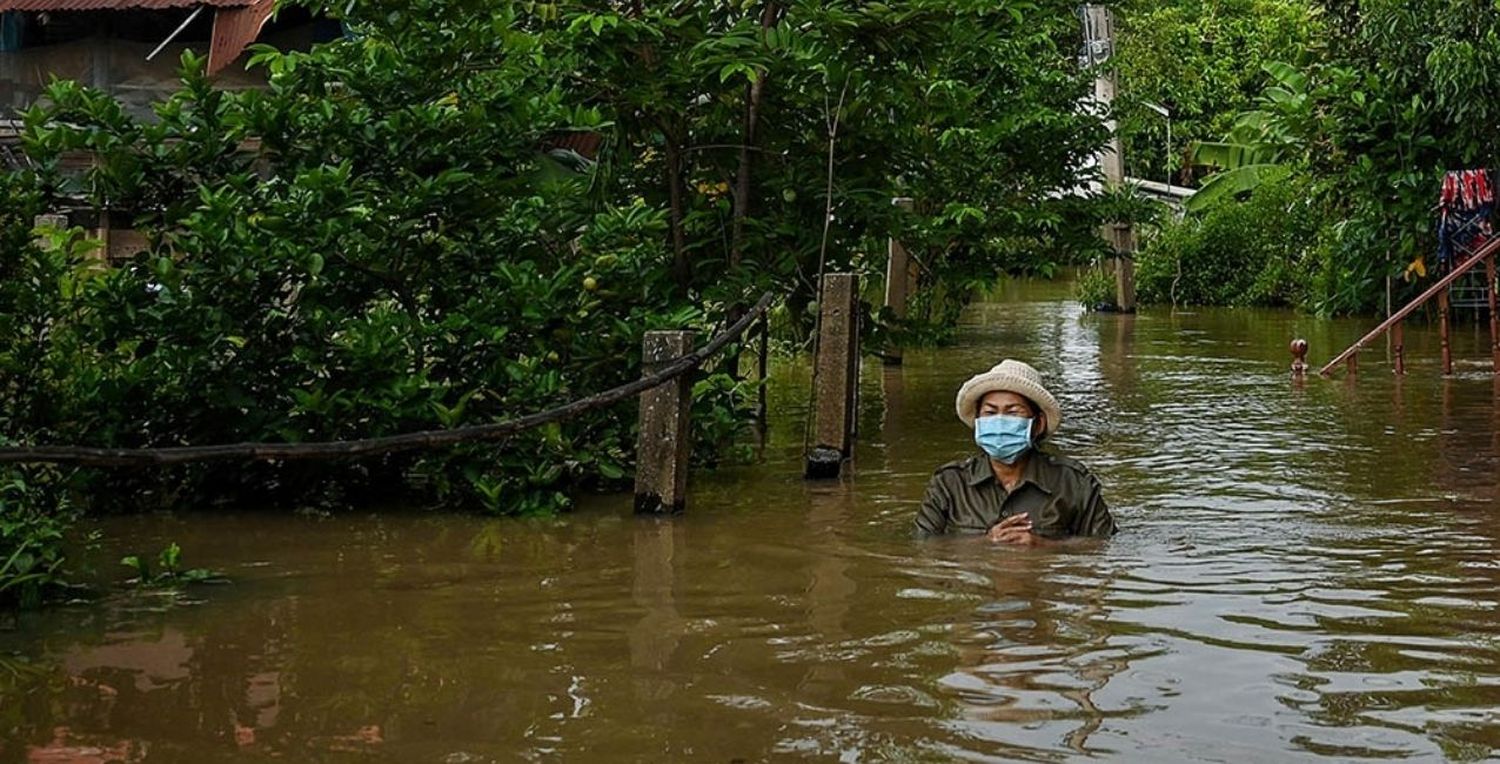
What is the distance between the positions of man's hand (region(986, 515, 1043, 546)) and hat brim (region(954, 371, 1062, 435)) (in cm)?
39

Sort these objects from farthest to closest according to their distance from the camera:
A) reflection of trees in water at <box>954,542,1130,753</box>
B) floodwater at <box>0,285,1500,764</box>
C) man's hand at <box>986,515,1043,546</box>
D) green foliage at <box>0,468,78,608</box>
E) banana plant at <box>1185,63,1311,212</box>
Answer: banana plant at <box>1185,63,1311,212</box>
man's hand at <box>986,515,1043,546</box>
green foliage at <box>0,468,78,608</box>
reflection of trees in water at <box>954,542,1130,753</box>
floodwater at <box>0,285,1500,764</box>

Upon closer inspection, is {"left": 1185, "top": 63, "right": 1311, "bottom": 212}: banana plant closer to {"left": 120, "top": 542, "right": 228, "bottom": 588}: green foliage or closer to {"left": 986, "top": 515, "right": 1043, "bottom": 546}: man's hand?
{"left": 986, "top": 515, "right": 1043, "bottom": 546}: man's hand

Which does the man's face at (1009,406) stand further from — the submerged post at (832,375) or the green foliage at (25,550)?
the green foliage at (25,550)

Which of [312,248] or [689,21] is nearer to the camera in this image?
[312,248]

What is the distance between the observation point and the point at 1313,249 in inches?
1080

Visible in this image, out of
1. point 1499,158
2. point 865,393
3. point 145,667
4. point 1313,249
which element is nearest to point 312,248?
point 145,667

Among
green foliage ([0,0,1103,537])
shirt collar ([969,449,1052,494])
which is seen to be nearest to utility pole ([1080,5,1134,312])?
green foliage ([0,0,1103,537])

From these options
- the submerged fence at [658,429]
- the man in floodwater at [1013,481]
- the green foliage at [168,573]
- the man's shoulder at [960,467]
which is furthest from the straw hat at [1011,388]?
the green foliage at [168,573]

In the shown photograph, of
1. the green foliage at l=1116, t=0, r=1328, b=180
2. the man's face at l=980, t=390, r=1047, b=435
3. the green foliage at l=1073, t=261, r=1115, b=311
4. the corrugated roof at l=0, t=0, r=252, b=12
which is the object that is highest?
the green foliage at l=1116, t=0, r=1328, b=180

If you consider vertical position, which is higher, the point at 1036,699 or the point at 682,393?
the point at 682,393

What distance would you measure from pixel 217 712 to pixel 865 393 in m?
10.9

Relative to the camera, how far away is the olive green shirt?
8.04 metres

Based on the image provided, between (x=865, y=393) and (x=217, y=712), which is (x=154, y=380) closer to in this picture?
(x=217, y=712)

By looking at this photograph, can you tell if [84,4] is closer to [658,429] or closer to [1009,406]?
[658,429]
